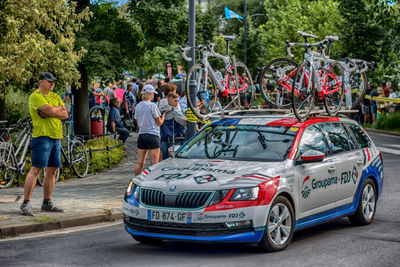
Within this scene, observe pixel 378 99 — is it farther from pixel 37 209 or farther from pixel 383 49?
pixel 37 209

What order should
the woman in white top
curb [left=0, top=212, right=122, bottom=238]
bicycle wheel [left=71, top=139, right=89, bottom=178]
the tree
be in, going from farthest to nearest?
bicycle wheel [left=71, top=139, right=89, bottom=178], the tree, the woman in white top, curb [left=0, top=212, right=122, bottom=238]

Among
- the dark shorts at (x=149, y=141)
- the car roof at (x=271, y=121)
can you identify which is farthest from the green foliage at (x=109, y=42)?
the car roof at (x=271, y=121)

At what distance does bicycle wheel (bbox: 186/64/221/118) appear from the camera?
1082 cm

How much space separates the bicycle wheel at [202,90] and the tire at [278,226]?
317 centimetres

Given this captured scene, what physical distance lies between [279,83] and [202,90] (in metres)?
1.21

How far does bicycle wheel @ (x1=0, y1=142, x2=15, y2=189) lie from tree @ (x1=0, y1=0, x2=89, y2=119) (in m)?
1.58

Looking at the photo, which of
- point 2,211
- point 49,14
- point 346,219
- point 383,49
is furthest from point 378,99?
point 2,211

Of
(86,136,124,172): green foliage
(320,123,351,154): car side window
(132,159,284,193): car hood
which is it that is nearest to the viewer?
(132,159,284,193): car hood

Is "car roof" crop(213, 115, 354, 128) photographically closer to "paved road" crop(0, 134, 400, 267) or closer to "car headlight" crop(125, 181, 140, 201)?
"paved road" crop(0, 134, 400, 267)

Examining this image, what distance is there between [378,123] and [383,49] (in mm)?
6586

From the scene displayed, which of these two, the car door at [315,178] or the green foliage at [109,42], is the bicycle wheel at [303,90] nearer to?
the car door at [315,178]

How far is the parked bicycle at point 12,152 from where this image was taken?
13.0 meters

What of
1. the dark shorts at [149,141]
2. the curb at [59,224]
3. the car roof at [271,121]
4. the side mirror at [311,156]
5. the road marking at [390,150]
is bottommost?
the road marking at [390,150]

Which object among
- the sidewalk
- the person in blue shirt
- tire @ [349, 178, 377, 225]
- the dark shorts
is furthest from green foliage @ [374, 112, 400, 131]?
tire @ [349, 178, 377, 225]
